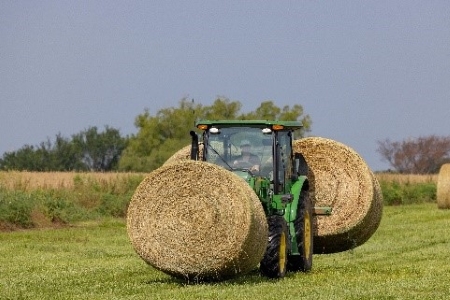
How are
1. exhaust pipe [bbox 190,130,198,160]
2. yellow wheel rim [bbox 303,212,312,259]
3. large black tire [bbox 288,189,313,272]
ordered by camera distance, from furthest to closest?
yellow wheel rim [bbox 303,212,312,259] < exhaust pipe [bbox 190,130,198,160] < large black tire [bbox 288,189,313,272]

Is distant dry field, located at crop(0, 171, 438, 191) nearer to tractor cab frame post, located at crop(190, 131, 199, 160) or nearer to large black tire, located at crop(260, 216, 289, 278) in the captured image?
tractor cab frame post, located at crop(190, 131, 199, 160)

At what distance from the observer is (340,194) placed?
17.7 m

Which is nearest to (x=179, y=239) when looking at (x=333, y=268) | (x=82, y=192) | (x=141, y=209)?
(x=141, y=209)

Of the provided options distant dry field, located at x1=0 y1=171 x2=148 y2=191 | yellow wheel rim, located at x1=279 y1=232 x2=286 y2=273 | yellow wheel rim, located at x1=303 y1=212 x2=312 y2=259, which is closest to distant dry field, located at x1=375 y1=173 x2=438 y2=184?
distant dry field, located at x1=0 y1=171 x2=148 y2=191

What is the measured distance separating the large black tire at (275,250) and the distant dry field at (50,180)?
741 inches

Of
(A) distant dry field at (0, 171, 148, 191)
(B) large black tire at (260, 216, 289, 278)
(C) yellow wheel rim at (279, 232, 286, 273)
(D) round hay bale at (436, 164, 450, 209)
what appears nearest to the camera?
(B) large black tire at (260, 216, 289, 278)

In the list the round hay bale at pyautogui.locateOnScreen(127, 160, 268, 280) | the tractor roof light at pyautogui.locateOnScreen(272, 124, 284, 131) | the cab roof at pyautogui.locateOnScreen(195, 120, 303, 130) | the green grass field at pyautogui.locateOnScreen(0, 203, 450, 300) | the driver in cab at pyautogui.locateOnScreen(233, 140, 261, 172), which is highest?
the cab roof at pyautogui.locateOnScreen(195, 120, 303, 130)

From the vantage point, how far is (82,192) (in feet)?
113

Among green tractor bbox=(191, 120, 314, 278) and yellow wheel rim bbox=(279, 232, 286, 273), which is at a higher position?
green tractor bbox=(191, 120, 314, 278)

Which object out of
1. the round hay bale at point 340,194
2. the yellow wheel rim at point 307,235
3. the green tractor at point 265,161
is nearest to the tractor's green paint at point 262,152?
the green tractor at point 265,161

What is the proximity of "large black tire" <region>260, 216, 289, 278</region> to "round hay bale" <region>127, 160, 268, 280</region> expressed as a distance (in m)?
0.55

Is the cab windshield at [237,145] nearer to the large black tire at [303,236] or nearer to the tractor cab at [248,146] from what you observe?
the tractor cab at [248,146]

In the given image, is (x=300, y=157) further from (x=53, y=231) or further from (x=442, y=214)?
(x=442, y=214)

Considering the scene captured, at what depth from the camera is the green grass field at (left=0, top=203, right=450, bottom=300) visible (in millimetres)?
12438
